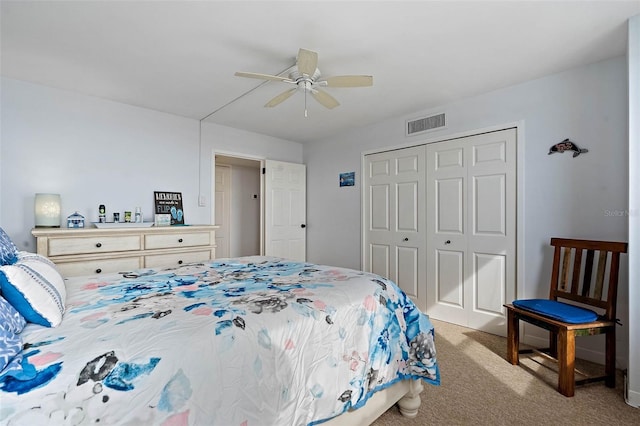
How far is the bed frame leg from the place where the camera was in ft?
5.74

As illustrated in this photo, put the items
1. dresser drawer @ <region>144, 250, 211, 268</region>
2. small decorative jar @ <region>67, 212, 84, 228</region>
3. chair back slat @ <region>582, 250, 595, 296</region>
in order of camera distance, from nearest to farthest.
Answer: chair back slat @ <region>582, 250, 595, 296</region> < small decorative jar @ <region>67, 212, 84, 228</region> < dresser drawer @ <region>144, 250, 211, 268</region>

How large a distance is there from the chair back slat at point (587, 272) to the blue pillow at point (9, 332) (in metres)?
3.11

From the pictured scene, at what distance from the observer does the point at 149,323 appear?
3.53 ft

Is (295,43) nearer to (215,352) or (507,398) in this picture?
(215,352)

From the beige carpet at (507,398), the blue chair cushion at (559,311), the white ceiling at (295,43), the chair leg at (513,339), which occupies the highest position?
the white ceiling at (295,43)

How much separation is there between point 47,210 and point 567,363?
4.30 meters

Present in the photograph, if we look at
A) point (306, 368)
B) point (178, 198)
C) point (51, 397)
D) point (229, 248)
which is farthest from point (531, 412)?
point (229, 248)

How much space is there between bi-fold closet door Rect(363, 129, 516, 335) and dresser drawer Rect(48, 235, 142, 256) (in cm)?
283

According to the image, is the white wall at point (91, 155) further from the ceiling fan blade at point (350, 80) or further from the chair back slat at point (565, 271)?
the chair back slat at point (565, 271)

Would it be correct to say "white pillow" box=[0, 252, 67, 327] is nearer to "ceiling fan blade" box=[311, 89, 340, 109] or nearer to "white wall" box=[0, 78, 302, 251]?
"ceiling fan blade" box=[311, 89, 340, 109]

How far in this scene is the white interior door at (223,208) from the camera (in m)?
5.47

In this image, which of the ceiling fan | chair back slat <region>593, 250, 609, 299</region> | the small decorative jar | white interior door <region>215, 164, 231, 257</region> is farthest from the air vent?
the small decorative jar

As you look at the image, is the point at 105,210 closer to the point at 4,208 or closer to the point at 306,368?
the point at 4,208

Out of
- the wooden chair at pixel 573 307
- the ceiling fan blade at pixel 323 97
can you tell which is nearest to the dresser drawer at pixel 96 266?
the ceiling fan blade at pixel 323 97
